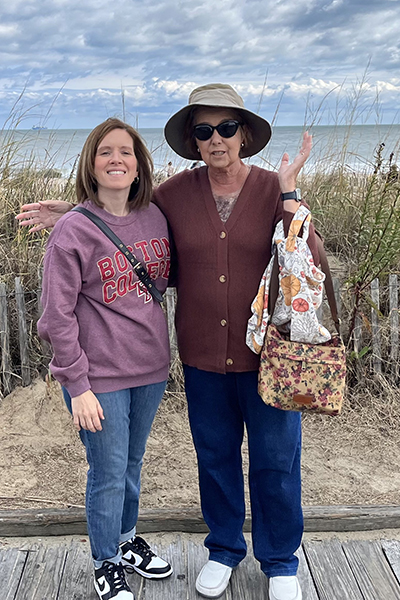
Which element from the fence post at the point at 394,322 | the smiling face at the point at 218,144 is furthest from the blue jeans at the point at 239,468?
the fence post at the point at 394,322

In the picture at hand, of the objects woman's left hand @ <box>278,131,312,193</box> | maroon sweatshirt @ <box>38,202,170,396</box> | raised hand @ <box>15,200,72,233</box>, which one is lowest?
maroon sweatshirt @ <box>38,202,170,396</box>

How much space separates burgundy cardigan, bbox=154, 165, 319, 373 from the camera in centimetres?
222

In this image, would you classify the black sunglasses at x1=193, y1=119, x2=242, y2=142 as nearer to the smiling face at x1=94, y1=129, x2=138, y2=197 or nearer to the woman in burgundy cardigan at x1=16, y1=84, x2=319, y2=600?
the woman in burgundy cardigan at x1=16, y1=84, x2=319, y2=600

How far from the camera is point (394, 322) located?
418 centimetres

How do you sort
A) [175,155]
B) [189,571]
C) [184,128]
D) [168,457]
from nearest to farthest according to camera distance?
1. [184,128]
2. [189,571]
3. [168,457]
4. [175,155]

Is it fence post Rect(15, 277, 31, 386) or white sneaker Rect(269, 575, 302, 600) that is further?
fence post Rect(15, 277, 31, 386)

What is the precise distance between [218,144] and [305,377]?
3.05 ft

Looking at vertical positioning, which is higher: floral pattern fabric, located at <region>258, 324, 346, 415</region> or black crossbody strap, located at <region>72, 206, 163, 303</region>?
black crossbody strap, located at <region>72, 206, 163, 303</region>

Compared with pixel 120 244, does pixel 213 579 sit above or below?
below

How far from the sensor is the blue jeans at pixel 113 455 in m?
2.20

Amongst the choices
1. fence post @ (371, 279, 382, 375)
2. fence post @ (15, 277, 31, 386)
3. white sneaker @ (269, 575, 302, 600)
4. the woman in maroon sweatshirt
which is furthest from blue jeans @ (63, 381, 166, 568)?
fence post @ (371, 279, 382, 375)

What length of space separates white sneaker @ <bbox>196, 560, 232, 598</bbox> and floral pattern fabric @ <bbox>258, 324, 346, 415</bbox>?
32.9 inches

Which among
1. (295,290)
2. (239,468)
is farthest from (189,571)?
(295,290)

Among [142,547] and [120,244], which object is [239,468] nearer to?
[142,547]
